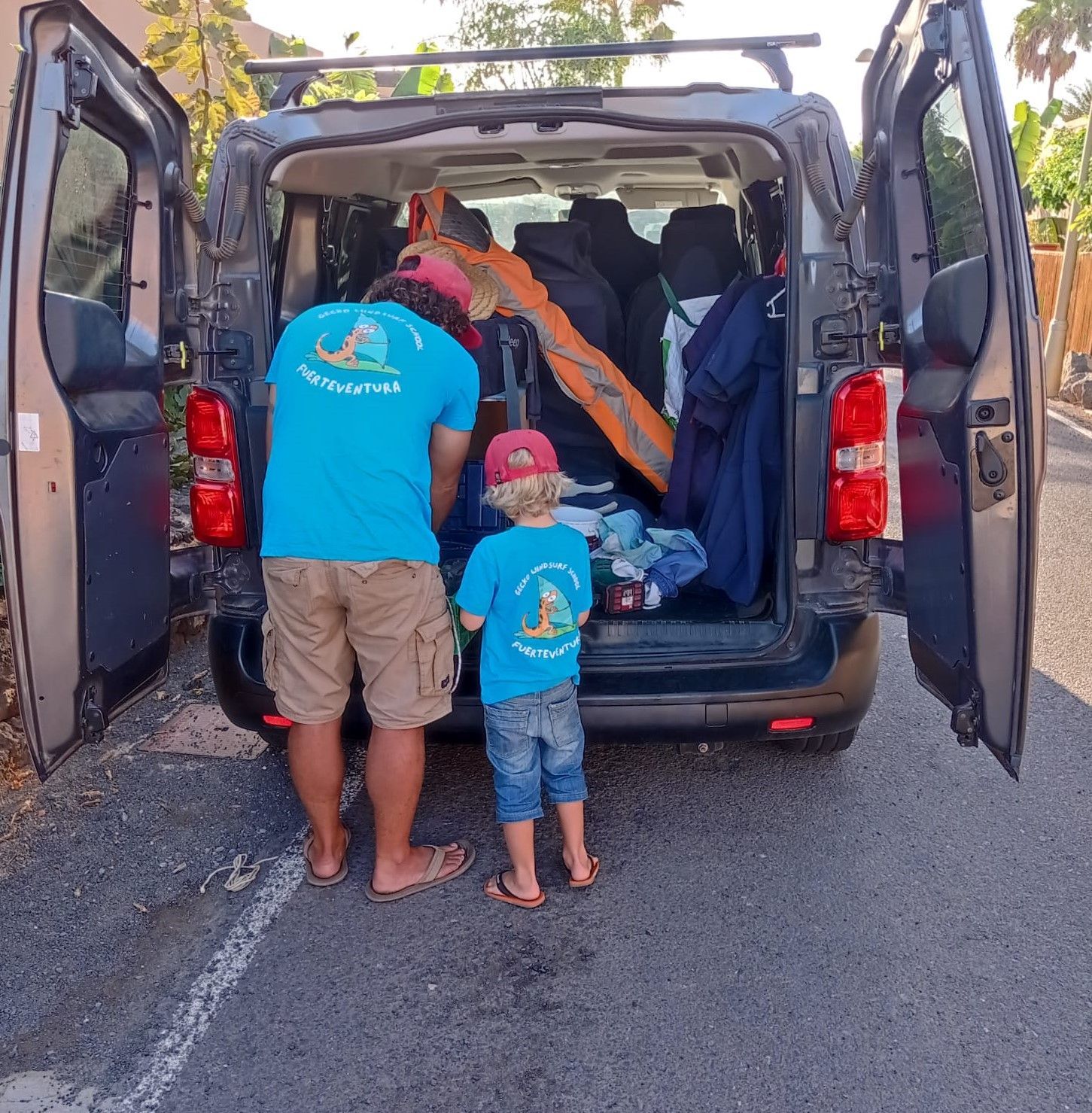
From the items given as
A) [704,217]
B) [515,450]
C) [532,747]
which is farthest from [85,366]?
[704,217]

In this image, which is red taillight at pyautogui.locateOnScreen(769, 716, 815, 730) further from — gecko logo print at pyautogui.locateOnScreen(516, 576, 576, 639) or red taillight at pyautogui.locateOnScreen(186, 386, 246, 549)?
red taillight at pyautogui.locateOnScreen(186, 386, 246, 549)

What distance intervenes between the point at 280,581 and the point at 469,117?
1361 mm

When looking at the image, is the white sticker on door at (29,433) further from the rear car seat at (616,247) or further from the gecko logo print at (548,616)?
the rear car seat at (616,247)

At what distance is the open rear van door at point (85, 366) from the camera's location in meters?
2.27

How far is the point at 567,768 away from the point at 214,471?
1.34 metres

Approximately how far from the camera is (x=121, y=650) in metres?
2.63

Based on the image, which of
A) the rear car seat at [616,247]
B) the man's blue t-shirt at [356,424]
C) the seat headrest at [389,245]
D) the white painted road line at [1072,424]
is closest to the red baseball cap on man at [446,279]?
the man's blue t-shirt at [356,424]

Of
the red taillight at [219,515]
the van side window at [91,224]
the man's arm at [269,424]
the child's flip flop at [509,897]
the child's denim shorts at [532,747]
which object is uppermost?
the van side window at [91,224]

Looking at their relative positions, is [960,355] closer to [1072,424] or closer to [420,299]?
[420,299]

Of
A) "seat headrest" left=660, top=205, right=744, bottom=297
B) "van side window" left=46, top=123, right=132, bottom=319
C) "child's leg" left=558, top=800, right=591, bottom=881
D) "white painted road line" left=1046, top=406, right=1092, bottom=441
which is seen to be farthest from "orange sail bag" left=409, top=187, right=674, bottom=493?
"white painted road line" left=1046, top=406, right=1092, bottom=441

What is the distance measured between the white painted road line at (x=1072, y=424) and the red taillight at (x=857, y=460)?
9.19 m

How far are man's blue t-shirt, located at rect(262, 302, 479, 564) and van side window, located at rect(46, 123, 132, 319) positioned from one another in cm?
52

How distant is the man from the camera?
100 inches

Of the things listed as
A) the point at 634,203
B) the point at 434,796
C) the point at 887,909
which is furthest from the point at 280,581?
the point at 634,203
